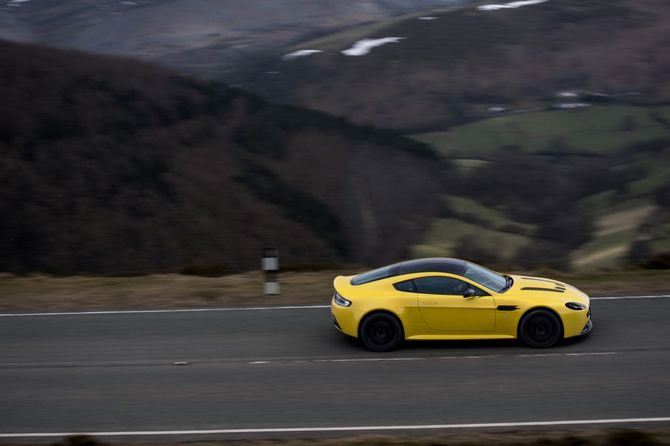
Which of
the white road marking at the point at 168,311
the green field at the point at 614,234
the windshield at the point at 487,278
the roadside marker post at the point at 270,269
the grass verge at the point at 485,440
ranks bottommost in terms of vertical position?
the green field at the point at 614,234

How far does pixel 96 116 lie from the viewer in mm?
52531

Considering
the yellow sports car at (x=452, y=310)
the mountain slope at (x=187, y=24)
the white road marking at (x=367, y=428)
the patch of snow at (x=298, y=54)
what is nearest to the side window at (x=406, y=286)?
the yellow sports car at (x=452, y=310)

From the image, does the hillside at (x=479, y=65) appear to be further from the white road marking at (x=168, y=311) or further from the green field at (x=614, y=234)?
the white road marking at (x=168, y=311)

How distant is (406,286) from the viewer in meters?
11.2

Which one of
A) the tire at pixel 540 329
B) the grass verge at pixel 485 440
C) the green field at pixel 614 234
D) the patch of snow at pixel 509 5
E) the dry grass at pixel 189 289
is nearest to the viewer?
the grass verge at pixel 485 440

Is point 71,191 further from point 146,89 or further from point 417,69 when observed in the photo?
point 417,69

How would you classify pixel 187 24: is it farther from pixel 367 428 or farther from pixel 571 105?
pixel 367 428

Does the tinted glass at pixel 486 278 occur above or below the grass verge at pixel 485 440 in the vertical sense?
above

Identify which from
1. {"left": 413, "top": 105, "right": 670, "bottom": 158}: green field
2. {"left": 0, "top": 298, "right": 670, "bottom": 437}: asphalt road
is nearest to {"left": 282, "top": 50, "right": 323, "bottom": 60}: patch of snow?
{"left": 413, "top": 105, "right": 670, "bottom": 158}: green field

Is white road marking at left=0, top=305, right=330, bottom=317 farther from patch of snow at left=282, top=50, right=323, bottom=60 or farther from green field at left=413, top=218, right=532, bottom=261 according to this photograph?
patch of snow at left=282, top=50, right=323, bottom=60

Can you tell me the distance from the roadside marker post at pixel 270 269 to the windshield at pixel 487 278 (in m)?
4.37

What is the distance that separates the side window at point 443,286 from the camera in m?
11.0

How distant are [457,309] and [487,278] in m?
0.83

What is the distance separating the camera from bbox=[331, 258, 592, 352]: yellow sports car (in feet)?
35.8
